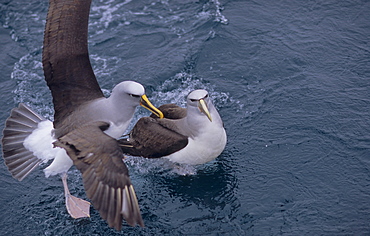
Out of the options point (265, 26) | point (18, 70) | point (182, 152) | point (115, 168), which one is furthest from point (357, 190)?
point (18, 70)

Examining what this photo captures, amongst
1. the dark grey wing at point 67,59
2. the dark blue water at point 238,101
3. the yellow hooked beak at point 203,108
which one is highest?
the dark grey wing at point 67,59

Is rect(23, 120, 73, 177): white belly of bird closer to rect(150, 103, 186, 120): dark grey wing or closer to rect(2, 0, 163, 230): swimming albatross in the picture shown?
rect(2, 0, 163, 230): swimming albatross

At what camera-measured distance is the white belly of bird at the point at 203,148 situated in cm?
784

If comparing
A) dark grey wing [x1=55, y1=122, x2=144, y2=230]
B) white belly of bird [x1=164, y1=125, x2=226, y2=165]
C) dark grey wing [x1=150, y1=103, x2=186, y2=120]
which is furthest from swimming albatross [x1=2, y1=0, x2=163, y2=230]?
dark grey wing [x1=150, y1=103, x2=186, y2=120]

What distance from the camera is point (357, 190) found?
7.34 metres

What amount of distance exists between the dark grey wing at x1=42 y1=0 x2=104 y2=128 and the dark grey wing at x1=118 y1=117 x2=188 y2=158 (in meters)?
0.90

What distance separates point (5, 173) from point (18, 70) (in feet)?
9.70

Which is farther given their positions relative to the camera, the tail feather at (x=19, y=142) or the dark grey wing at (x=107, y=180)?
the tail feather at (x=19, y=142)

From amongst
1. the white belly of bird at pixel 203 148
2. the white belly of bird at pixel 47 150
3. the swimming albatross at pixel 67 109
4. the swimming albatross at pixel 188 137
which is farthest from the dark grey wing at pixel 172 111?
the white belly of bird at pixel 47 150

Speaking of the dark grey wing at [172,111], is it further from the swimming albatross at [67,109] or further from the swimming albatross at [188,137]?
the swimming albatross at [67,109]

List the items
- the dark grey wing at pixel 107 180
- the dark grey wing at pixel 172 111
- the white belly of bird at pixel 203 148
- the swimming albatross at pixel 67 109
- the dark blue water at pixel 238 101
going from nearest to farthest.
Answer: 1. the dark grey wing at pixel 107 180
2. the dark blue water at pixel 238 101
3. the swimming albatross at pixel 67 109
4. the white belly of bird at pixel 203 148
5. the dark grey wing at pixel 172 111

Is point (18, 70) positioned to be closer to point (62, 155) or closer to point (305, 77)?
point (62, 155)

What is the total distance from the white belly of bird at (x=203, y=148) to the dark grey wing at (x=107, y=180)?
71.5 inches

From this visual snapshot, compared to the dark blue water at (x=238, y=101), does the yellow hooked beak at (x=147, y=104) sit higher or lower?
higher
